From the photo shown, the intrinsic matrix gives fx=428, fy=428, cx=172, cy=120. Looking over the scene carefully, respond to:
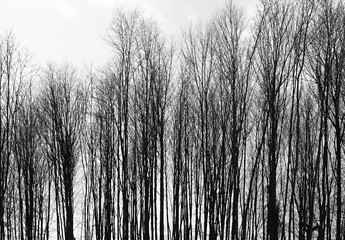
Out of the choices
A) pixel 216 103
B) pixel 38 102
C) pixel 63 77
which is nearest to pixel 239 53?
pixel 216 103

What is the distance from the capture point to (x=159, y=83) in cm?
1620

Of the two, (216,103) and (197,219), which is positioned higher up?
(216,103)

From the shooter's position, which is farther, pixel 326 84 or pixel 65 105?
pixel 65 105

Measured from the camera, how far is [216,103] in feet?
54.5

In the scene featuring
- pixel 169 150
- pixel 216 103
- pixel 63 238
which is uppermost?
pixel 216 103

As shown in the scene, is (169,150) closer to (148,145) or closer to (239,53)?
(148,145)

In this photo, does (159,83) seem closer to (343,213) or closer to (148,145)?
(148,145)

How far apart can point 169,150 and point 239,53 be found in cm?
624

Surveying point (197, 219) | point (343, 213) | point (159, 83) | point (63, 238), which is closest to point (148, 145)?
point (159, 83)

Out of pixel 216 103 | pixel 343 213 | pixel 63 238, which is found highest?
pixel 216 103

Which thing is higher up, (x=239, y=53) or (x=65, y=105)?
(x=239, y=53)

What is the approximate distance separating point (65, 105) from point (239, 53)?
27.7 ft

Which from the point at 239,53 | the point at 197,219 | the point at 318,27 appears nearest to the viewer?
the point at 318,27

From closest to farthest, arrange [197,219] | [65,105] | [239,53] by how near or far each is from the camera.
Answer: [239,53] < [197,219] < [65,105]
